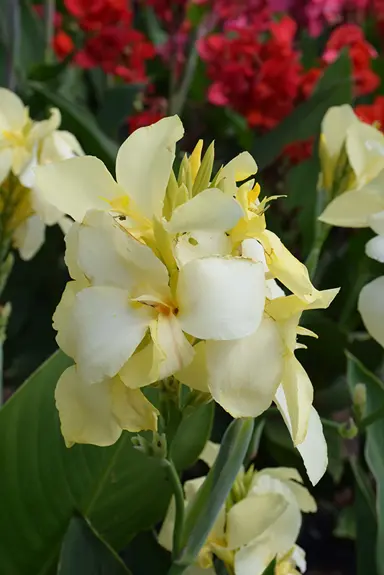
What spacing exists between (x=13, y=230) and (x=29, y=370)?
384mm

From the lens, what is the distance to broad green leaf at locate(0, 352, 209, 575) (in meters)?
0.50

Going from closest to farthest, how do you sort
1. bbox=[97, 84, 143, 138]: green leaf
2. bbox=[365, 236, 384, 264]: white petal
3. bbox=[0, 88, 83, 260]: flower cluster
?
bbox=[365, 236, 384, 264]: white petal < bbox=[0, 88, 83, 260]: flower cluster < bbox=[97, 84, 143, 138]: green leaf

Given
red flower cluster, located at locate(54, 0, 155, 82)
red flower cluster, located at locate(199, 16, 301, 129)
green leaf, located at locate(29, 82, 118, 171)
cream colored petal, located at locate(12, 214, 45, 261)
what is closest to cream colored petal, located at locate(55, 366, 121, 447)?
cream colored petal, located at locate(12, 214, 45, 261)

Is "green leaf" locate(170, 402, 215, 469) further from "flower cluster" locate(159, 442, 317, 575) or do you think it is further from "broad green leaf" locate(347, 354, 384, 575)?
"broad green leaf" locate(347, 354, 384, 575)

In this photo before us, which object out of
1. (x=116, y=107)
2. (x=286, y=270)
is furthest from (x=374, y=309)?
(x=116, y=107)

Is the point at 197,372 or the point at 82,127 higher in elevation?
the point at 197,372

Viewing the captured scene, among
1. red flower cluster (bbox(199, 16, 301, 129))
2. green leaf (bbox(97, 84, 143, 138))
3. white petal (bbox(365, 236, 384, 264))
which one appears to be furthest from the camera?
green leaf (bbox(97, 84, 143, 138))

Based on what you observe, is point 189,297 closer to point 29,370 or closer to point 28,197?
point 28,197

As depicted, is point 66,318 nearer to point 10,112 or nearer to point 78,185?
point 78,185

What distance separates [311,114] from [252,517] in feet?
1.87

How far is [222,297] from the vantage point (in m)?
0.26

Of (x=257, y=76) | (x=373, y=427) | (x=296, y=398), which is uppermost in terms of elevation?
(x=296, y=398)

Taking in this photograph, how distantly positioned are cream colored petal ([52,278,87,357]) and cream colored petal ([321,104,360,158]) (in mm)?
339

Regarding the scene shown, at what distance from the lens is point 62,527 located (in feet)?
1.64
